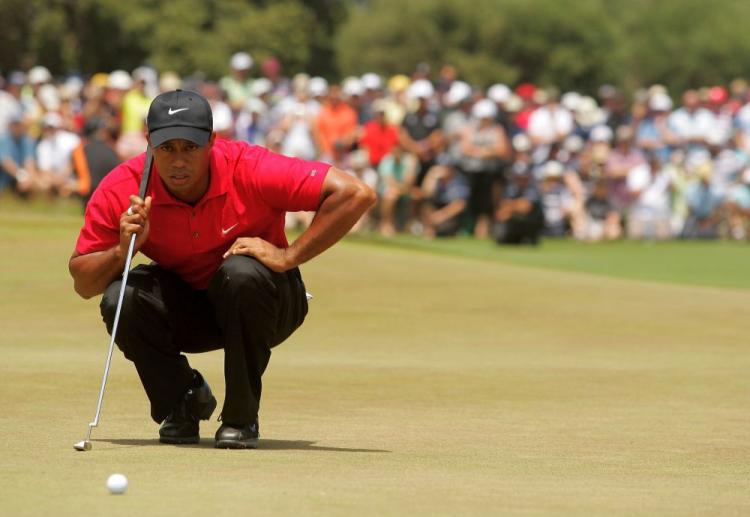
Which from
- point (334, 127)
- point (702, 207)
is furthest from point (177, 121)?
point (702, 207)

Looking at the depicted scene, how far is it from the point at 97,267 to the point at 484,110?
768 inches

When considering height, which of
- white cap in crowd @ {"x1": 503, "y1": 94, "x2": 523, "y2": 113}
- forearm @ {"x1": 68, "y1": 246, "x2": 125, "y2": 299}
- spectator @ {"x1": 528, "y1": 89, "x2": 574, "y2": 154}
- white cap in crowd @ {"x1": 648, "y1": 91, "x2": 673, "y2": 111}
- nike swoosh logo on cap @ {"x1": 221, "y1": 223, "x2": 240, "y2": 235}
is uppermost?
white cap in crowd @ {"x1": 648, "y1": 91, "x2": 673, "y2": 111}

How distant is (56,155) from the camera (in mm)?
25328

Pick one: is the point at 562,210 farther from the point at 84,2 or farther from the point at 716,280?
the point at 84,2

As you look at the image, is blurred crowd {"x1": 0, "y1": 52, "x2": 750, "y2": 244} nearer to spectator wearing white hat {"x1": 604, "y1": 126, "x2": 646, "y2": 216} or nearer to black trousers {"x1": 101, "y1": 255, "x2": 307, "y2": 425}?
spectator wearing white hat {"x1": 604, "y1": 126, "x2": 646, "y2": 216}

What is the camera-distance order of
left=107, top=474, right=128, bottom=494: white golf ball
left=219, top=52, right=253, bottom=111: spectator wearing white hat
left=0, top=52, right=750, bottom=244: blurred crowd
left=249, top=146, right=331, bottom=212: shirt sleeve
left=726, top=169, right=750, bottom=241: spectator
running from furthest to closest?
left=726, top=169, right=750, bottom=241: spectator, left=219, top=52, right=253, bottom=111: spectator wearing white hat, left=0, top=52, right=750, bottom=244: blurred crowd, left=249, top=146, right=331, bottom=212: shirt sleeve, left=107, top=474, right=128, bottom=494: white golf ball

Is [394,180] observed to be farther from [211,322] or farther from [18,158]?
[211,322]

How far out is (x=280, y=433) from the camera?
328 inches

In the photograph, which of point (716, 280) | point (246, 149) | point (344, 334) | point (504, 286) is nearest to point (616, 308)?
point (504, 286)

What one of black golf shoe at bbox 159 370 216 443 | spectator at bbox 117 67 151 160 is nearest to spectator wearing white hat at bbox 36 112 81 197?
spectator at bbox 117 67 151 160

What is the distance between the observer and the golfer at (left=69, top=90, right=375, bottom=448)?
23.9ft

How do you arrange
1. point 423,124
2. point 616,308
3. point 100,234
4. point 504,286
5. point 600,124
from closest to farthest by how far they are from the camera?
point 100,234, point 616,308, point 504,286, point 423,124, point 600,124

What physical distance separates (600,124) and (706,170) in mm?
2098

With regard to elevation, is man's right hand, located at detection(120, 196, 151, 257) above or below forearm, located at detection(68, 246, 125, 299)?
above
